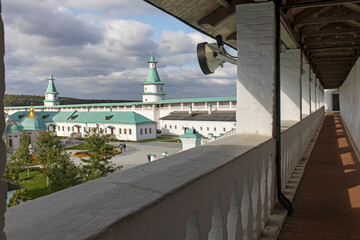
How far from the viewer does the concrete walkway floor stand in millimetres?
3264

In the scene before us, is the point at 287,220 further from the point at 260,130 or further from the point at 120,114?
the point at 120,114

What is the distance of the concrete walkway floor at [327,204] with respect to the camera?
3.26 meters

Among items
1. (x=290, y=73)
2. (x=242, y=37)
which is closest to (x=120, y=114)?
(x=290, y=73)

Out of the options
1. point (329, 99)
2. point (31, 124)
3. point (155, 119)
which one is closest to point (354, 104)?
point (329, 99)

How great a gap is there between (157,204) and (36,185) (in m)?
25.5

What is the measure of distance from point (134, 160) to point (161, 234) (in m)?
28.4

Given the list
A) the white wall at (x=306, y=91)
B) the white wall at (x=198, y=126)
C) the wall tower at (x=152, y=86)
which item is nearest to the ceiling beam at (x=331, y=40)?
the white wall at (x=306, y=91)

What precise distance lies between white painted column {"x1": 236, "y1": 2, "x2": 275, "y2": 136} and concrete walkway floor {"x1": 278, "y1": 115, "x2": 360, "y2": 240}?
1.06 meters

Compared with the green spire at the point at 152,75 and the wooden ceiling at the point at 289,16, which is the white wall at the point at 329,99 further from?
the wooden ceiling at the point at 289,16

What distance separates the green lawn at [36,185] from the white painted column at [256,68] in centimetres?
1941

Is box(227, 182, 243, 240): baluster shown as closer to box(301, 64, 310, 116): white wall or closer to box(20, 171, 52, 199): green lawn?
box(301, 64, 310, 116): white wall

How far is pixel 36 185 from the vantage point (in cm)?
2402

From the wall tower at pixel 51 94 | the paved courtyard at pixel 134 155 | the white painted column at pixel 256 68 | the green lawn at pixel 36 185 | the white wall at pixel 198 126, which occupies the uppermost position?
the wall tower at pixel 51 94

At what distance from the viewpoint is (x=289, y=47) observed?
24.4 feet
